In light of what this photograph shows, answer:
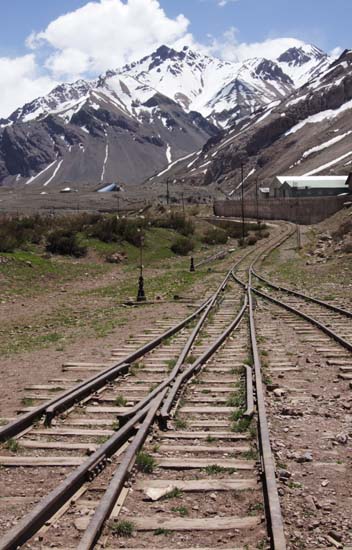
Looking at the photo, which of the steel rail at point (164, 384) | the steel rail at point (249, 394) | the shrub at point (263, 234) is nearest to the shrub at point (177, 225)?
the shrub at point (263, 234)

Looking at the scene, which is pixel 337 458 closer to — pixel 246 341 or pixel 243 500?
pixel 243 500

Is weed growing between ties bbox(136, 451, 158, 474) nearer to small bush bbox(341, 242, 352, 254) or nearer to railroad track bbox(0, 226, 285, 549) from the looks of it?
railroad track bbox(0, 226, 285, 549)

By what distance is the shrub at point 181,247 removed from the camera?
159ft

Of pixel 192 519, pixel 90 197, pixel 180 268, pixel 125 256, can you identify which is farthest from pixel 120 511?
pixel 90 197

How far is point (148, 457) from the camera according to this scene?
261 inches

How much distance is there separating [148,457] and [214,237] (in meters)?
53.2

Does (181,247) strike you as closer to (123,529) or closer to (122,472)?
(122,472)

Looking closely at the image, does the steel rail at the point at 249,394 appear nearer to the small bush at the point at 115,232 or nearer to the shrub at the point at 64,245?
the shrub at the point at 64,245

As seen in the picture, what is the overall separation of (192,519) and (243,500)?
591mm

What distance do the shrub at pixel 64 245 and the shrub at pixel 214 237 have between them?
2036cm

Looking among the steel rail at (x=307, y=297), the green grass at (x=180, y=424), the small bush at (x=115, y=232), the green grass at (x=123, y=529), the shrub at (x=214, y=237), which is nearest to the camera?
the green grass at (x=123, y=529)

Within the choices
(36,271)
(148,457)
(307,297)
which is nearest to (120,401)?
(148,457)

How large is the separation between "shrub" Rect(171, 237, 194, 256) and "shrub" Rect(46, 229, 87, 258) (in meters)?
10.4

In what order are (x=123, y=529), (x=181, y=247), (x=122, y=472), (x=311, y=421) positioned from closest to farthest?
(x=123, y=529), (x=122, y=472), (x=311, y=421), (x=181, y=247)
